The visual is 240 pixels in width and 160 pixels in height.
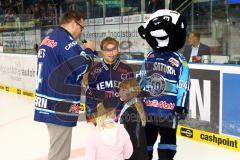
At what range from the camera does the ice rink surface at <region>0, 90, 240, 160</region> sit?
457 cm

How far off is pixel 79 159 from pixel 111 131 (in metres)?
1.90

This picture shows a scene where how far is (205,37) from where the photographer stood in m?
6.50

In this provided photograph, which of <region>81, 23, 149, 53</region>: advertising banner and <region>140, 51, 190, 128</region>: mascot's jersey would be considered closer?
<region>140, 51, 190, 128</region>: mascot's jersey

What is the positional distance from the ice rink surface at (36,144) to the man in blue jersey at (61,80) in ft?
4.39

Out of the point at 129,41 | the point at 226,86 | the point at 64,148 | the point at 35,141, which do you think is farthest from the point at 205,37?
the point at 64,148

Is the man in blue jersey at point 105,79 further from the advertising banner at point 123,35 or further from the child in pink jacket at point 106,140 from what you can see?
the advertising banner at point 123,35

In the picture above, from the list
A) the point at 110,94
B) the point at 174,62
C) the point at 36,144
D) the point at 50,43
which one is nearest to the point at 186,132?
the point at 36,144

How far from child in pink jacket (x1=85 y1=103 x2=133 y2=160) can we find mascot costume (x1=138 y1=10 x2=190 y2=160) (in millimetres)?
740

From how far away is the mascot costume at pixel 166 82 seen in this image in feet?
10.6

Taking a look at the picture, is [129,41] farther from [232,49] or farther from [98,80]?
[98,80]

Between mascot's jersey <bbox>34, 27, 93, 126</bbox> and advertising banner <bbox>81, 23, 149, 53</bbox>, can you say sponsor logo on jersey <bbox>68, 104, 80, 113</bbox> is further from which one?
advertising banner <bbox>81, 23, 149, 53</bbox>

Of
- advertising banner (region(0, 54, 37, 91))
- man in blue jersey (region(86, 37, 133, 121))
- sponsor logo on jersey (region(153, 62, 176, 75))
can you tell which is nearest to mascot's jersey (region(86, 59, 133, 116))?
man in blue jersey (region(86, 37, 133, 121))

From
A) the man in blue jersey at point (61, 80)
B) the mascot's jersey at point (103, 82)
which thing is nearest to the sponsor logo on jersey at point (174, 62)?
the mascot's jersey at point (103, 82)

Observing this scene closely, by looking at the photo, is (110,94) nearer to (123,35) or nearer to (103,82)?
(103,82)
